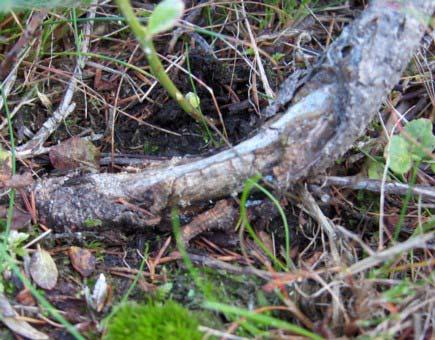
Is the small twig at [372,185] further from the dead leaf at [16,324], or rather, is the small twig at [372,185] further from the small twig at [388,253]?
the dead leaf at [16,324]

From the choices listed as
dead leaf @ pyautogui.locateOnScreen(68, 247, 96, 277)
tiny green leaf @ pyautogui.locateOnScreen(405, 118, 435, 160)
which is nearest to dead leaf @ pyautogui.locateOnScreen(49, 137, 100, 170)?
dead leaf @ pyautogui.locateOnScreen(68, 247, 96, 277)

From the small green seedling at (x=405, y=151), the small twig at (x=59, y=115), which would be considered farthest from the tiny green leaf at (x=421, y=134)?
the small twig at (x=59, y=115)

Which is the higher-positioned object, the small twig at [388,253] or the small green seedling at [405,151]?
the small green seedling at [405,151]

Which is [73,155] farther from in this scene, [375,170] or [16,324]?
[375,170]

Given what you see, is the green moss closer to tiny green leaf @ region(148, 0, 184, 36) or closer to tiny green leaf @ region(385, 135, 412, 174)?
tiny green leaf @ region(148, 0, 184, 36)

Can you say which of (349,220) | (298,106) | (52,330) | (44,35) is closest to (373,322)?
(349,220)
